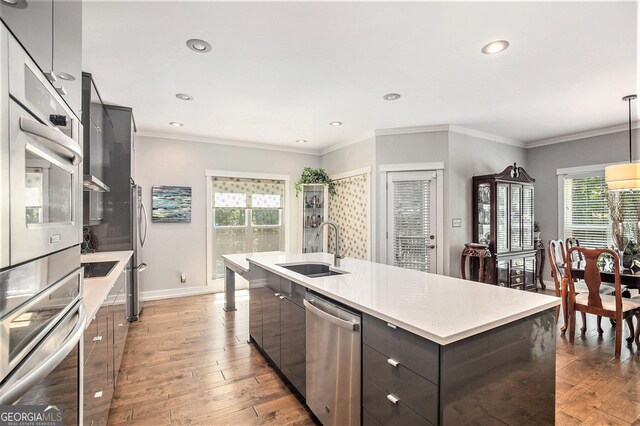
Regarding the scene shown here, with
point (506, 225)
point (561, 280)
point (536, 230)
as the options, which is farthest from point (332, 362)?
point (536, 230)

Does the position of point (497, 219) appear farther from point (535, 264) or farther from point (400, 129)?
point (400, 129)

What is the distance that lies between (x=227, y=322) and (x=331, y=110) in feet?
9.71

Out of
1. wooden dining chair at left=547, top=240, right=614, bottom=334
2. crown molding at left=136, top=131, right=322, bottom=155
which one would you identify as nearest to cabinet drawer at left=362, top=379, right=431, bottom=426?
wooden dining chair at left=547, top=240, right=614, bottom=334

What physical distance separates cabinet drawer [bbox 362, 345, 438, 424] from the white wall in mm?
4356

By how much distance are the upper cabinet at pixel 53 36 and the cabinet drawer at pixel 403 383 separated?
166 cm

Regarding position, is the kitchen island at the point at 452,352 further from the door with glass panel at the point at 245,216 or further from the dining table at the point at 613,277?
the door with glass panel at the point at 245,216

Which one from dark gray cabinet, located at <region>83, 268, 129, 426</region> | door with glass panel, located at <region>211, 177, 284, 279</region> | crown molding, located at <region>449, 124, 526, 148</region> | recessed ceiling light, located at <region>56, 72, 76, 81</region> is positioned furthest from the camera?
door with glass panel, located at <region>211, 177, 284, 279</region>

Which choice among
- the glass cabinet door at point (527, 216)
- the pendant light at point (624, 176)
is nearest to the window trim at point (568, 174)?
the glass cabinet door at point (527, 216)

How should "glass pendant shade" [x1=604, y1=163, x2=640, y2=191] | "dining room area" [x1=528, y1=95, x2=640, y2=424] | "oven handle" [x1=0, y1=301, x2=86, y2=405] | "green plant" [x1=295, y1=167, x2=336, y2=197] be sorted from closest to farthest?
1. "oven handle" [x1=0, y1=301, x2=86, y2=405]
2. "dining room area" [x1=528, y1=95, x2=640, y2=424]
3. "glass pendant shade" [x1=604, y1=163, x2=640, y2=191]
4. "green plant" [x1=295, y1=167, x2=336, y2=197]

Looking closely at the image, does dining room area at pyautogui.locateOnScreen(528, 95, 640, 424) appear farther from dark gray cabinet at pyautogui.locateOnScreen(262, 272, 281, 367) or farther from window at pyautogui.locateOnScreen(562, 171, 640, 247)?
dark gray cabinet at pyautogui.locateOnScreen(262, 272, 281, 367)

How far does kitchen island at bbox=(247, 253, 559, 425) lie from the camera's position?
1268 mm

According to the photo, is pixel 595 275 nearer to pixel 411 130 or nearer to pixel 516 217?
pixel 516 217

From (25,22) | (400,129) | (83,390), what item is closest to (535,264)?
(400,129)

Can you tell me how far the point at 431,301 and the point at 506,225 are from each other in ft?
12.9
